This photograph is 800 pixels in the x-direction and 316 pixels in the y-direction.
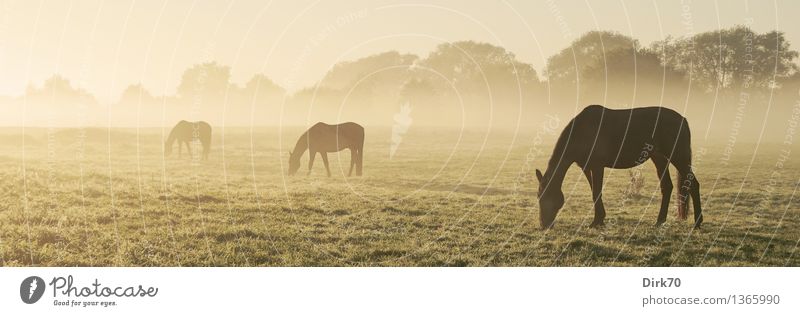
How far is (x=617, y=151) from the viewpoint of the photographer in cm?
1791

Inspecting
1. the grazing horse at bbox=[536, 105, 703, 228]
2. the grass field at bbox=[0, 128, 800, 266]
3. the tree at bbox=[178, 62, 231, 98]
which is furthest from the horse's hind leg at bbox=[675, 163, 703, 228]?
the tree at bbox=[178, 62, 231, 98]

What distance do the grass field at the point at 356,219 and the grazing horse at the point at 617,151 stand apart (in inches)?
31.7

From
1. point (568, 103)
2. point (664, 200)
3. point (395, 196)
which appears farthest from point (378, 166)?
point (568, 103)

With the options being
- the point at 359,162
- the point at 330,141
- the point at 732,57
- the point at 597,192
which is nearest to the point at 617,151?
the point at 597,192

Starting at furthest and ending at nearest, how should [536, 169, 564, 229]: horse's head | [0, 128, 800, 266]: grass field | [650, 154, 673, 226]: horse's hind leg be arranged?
[650, 154, 673, 226]: horse's hind leg → [536, 169, 564, 229]: horse's head → [0, 128, 800, 266]: grass field

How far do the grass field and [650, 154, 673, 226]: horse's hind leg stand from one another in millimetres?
429

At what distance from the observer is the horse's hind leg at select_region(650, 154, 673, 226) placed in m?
18.1

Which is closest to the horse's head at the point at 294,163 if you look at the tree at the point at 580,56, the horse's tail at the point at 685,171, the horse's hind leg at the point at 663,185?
the horse's hind leg at the point at 663,185

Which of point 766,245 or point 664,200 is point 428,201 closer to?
point 664,200

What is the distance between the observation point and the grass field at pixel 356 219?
15.3m

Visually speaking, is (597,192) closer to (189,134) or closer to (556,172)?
(556,172)

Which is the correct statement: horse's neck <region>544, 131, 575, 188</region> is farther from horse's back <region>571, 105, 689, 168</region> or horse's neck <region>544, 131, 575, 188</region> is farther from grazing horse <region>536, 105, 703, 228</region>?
horse's back <region>571, 105, 689, 168</region>

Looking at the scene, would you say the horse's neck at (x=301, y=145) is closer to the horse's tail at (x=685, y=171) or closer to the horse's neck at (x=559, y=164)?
the horse's neck at (x=559, y=164)

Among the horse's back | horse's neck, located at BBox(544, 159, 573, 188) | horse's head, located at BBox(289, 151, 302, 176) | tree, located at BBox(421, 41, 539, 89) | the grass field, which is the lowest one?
the grass field
